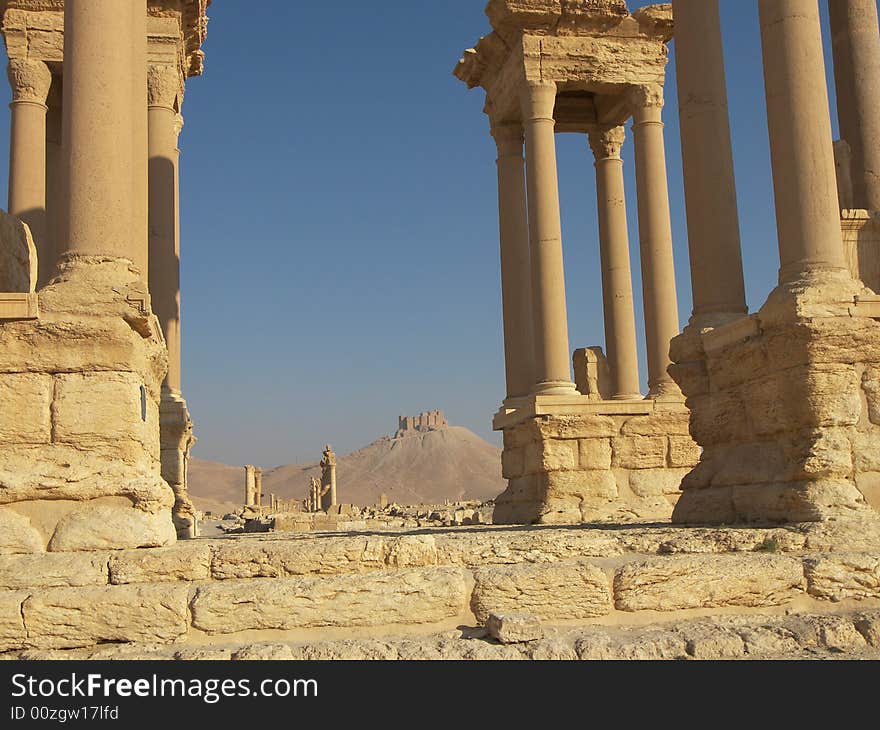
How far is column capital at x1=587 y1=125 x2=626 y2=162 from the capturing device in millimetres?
23078

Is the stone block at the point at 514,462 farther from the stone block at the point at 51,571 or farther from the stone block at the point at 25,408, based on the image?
the stone block at the point at 51,571

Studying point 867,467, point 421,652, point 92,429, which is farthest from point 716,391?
point 92,429

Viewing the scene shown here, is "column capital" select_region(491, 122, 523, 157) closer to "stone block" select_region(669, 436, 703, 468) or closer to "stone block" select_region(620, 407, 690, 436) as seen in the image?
"stone block" select_region(620, 407, 690, 436)

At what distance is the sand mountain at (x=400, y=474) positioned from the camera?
124 meters

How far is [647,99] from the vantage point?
20.9 m

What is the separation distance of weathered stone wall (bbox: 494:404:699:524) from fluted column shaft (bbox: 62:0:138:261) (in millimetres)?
9631

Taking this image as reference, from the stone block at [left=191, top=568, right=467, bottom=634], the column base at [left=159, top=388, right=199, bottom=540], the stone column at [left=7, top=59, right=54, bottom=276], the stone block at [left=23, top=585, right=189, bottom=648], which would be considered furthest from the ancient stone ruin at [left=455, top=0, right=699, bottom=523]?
the stone block at [left=23, top=585, right=189, bottom=648]

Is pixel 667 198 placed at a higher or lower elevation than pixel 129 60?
higher

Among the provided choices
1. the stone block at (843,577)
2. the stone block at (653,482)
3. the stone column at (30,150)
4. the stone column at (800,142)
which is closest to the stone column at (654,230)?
the stone block at (653,482)

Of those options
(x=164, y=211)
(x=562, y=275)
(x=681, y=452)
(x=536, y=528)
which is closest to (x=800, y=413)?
(x=536, y=528)

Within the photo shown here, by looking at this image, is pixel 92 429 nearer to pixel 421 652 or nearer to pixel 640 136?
pixel 421 652

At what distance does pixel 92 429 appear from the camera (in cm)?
777

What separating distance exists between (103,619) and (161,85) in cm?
1537
